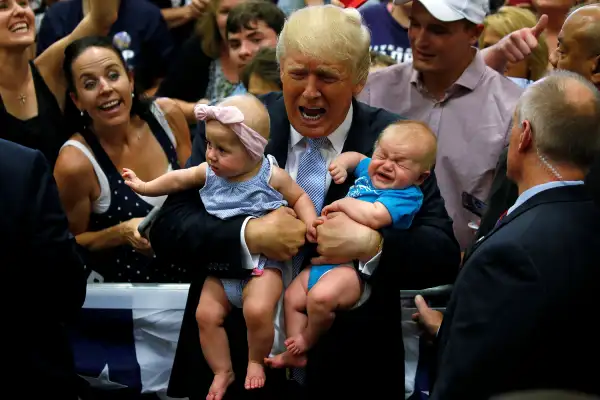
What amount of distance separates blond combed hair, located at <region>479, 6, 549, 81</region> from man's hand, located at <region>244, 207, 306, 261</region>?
6.87 feet

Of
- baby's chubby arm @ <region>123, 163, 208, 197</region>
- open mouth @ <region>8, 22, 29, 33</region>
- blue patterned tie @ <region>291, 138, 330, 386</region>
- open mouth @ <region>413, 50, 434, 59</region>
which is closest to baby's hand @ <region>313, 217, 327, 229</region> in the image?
blue patterned tie @ <region>291, 138, 330, 386</region>

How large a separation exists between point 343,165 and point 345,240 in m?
0.24

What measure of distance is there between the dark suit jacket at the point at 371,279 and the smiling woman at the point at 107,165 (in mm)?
862

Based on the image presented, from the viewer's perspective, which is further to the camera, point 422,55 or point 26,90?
point 26,90

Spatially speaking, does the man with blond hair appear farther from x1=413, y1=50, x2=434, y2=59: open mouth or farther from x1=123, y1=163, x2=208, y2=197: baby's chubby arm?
x1=413, y1=50, x2=434, y2=59: open mouth

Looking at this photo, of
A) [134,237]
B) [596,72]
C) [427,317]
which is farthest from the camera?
[134,237]

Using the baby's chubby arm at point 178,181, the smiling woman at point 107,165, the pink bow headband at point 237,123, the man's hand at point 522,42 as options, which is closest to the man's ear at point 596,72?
the man's hand at point 522,42

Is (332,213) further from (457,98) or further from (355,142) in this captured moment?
(457,98)

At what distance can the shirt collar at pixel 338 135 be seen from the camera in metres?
2.47

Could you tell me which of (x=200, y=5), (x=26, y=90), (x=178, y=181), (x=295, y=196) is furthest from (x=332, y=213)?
(x=200, y=5)

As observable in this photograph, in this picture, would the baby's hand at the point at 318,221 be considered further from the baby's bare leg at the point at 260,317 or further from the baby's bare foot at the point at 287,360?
the baby's bare foot at the point at 287,360

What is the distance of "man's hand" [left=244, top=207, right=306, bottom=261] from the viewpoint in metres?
2.30

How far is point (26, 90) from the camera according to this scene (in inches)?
140

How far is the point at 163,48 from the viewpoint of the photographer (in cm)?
493
